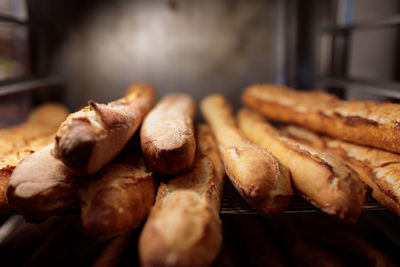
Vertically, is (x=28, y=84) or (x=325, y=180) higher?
(x=28, y=84)

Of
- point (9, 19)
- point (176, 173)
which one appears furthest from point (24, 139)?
point (176, 173)

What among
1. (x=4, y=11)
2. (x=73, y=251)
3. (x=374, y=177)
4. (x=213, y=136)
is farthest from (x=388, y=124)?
(x=4, y=11)

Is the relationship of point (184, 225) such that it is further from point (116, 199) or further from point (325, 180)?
point (325, 180)

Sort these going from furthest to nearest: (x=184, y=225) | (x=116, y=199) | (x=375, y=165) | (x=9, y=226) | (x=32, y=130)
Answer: (x=32, y=130) → (x=9, y=226) → (x=375, y=165) → (x=116, y=199) → (x=184, y=225)

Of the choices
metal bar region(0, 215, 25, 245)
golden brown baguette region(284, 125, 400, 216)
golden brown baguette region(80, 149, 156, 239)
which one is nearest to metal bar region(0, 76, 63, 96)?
metal bar region(0, 215, 25, 245)

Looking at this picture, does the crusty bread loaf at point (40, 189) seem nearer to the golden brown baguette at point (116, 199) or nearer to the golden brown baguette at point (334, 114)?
the golden brown baguette at point (116, 199)

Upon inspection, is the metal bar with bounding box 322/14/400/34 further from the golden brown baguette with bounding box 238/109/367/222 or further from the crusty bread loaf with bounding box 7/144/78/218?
the crusty bread loaf with bounding box 7/144/78/218

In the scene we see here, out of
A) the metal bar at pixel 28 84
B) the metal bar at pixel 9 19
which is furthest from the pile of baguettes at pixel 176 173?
the metal bar at pixel 9 19
